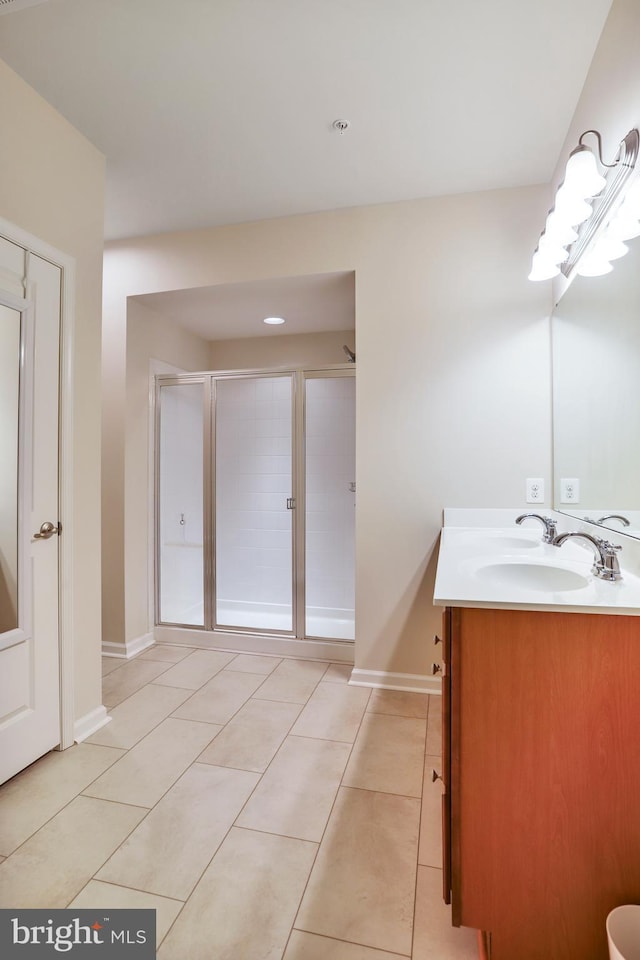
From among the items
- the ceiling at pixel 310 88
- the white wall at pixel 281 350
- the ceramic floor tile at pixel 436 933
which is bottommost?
the ceramic floor tile at pixel 436 933

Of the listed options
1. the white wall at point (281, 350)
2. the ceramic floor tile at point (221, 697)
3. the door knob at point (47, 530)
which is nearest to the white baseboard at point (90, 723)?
the ceramic floor tile at point (221, 697)

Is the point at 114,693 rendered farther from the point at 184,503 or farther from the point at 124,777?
the point at 184,503

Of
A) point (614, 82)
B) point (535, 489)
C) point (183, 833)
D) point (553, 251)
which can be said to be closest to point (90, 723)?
point (183, 833)

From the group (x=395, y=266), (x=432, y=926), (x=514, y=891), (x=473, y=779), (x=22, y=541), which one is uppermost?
(x=395, y=266)

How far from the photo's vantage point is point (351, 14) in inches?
63.5

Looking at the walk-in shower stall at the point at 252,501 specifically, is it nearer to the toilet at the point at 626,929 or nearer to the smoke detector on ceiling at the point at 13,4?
the smoke detector on ceiling at the point at 13,4

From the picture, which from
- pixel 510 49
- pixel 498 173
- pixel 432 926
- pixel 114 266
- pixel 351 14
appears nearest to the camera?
pixel 432 926

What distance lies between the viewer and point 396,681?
2.68 meters

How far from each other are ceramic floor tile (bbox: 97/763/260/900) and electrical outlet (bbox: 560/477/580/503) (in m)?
1.72

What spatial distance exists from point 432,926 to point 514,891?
1.08ft

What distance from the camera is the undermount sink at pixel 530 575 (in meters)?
1.52

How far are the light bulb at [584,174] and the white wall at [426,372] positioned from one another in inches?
34.0

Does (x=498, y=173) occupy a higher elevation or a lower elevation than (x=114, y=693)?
higher

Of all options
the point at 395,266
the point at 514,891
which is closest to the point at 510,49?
the point at 395,266
